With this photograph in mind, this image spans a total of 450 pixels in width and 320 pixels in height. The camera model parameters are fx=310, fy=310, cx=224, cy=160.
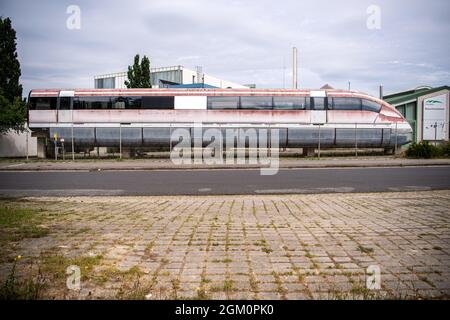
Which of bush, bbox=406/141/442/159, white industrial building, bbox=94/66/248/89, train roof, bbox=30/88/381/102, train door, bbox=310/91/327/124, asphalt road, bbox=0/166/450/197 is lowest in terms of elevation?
asphalt road, bbox=0/166/450/197

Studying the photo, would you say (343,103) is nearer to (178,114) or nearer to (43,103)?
(178,114)

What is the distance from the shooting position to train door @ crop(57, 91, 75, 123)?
20.2m

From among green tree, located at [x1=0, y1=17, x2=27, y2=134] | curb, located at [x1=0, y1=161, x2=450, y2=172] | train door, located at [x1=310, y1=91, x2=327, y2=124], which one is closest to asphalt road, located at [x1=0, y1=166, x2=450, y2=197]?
curb, located at [x1=0, y1=161, x2=450, y2=172]

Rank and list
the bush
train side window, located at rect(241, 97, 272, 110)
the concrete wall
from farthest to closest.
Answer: the concrete wall, train side window, located at rect(241, 97, 272, 110), the bush

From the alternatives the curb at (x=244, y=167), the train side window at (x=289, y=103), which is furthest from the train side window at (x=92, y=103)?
the train side window at (x=289, y=103)

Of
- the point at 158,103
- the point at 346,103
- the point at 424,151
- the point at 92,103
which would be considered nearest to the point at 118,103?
the point at 92,103

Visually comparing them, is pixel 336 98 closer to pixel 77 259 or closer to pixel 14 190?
pixel 14 190

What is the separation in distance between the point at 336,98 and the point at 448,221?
1735cm

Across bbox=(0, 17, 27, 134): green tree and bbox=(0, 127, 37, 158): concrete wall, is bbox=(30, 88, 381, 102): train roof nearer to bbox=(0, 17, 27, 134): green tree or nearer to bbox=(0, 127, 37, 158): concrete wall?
bbox=(0, 127, 37, 158): concrete wall

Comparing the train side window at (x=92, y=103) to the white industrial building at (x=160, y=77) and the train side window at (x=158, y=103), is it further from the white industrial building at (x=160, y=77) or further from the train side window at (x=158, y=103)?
the white industrial building at (x=160, y=77)

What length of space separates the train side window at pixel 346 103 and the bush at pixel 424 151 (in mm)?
4266

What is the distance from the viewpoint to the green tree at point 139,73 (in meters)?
36.4

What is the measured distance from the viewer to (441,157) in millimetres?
19484
